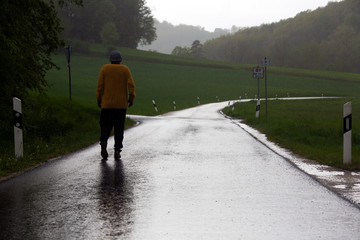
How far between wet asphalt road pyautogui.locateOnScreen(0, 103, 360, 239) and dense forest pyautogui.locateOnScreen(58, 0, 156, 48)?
87.8 m

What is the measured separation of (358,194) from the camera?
6023 mm

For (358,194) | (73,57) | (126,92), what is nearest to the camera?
(358,194)

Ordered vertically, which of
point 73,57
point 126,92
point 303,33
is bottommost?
point 126,92

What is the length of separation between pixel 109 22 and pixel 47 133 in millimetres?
89986

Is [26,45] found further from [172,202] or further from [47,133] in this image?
[172,202]

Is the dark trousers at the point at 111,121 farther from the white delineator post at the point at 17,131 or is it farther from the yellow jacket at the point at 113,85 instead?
the white delineator post at the point at 17,131

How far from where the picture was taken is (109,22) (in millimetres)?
100250

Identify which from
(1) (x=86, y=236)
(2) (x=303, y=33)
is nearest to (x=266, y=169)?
(1) (x=86, y=236)

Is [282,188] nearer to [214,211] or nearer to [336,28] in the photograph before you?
[214,211]

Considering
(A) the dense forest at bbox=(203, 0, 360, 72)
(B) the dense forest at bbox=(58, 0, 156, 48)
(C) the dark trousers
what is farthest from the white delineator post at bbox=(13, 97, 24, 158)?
(A) the dense forest at bbox=(203, 0, 360, 72)

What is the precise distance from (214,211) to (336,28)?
422 feet

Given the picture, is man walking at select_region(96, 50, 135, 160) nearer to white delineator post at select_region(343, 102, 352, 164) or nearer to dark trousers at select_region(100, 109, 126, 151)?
dark trousers at select_region(100, 109, 126, 151)

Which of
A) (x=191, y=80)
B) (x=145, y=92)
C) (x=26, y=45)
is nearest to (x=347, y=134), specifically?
(x=26, y=45)

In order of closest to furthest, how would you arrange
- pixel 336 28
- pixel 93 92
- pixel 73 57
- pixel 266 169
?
pixel 266 169, pixel 93 92, pixel 73 57, pixel 336 28
